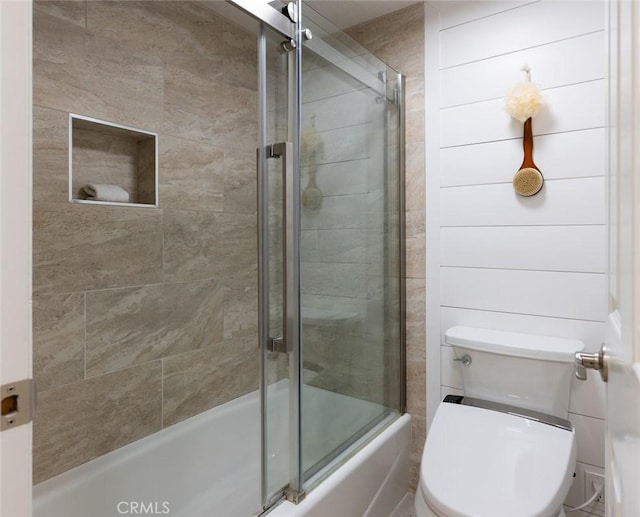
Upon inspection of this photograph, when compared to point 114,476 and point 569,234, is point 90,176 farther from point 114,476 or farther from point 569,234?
point 569,234

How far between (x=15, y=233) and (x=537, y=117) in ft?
5.67

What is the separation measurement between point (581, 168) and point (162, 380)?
1.87m

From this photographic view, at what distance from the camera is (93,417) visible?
1517 mm

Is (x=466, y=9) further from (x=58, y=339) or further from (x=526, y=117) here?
(x=58, y=339)

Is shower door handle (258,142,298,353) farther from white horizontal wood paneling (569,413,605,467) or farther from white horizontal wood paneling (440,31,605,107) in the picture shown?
white horizontal wood paneling (569,413,605,467)

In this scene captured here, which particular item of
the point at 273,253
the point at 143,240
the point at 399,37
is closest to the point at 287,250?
the point at 273,253

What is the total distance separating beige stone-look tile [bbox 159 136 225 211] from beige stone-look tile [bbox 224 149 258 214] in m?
0.03

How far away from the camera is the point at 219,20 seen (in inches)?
75.7

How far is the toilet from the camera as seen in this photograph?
44.8 inches

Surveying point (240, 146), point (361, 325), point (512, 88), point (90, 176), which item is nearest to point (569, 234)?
point (512, 88)

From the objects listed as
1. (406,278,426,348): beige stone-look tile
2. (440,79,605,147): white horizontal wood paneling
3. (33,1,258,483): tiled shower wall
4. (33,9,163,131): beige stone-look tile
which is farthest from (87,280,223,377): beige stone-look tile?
(440,79,605,147): white horizontal wood paneling

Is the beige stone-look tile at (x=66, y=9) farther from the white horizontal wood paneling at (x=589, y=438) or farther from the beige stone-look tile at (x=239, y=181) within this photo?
the white horizontal wood paneling at (x=589, y=438)

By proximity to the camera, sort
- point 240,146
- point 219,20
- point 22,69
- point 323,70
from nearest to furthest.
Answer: point 22,69 < point 323,70 < point 219,20 < point 240,146

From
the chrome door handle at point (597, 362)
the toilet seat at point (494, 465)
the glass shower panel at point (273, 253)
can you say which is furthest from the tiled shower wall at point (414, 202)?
the chrome door handle at point (597, 362)
